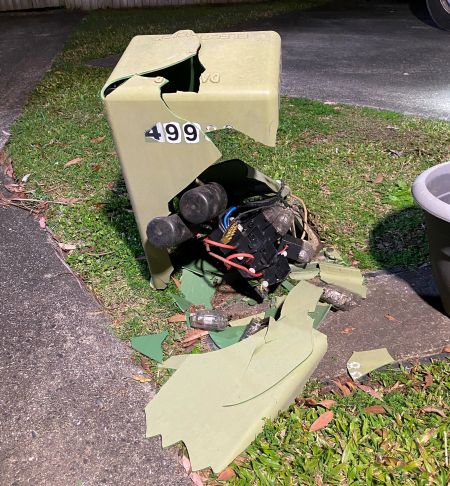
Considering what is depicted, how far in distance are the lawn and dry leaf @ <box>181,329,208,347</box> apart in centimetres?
7

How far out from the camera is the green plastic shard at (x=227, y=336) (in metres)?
2.91

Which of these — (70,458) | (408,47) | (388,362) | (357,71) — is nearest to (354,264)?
(388,362)

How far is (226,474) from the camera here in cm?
228

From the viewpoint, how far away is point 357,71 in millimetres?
6996

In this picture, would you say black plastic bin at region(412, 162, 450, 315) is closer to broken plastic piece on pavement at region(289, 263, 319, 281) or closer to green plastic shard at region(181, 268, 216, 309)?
broken plastic piece on pavement at region(289, 263, 319, 281)

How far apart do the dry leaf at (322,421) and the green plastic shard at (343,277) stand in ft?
2.95

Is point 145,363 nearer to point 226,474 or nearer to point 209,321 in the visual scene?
point 209,321

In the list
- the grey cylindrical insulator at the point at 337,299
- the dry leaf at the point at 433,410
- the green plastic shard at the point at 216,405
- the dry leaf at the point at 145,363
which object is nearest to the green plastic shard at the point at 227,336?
the green plastic shard at the point at 216,405

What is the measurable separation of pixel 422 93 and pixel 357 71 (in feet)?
3.58

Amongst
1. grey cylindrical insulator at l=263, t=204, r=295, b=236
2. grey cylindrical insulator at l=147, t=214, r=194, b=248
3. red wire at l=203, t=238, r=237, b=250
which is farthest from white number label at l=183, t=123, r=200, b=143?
grey cylindrical insulator at l=263, t=204, r=295, b=236

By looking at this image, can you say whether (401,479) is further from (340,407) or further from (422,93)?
(422,93)

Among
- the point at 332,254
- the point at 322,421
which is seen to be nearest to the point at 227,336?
the point at 322,421

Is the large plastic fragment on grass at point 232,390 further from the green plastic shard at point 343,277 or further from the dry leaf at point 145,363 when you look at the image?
the green plastic shard at point 343,277

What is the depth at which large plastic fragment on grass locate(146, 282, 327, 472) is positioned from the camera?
7.84 ft
